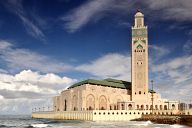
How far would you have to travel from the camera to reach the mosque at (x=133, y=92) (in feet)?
413

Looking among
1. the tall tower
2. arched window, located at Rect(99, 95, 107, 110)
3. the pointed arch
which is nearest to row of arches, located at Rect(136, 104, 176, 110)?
the tall tower

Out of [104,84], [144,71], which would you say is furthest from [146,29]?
[104,84]

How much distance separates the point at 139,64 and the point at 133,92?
11486 mm

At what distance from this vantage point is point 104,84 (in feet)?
447

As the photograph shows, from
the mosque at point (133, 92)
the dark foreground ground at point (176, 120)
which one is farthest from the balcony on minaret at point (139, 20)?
the dark foreground ground at point (176, 120)

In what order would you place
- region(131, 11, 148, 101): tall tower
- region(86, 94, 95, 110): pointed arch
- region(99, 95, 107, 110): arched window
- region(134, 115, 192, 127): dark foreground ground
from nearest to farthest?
region(134, 115, 192, 127): dark foreground ground, region(86, 94, 95, 110): pointed arch, region(131, 11, 148, 101): tall tower, region(99, 95, 107, 110): arched window

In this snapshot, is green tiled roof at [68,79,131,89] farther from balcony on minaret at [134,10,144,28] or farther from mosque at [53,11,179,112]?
balcony on minaret at [134,10,144,28]

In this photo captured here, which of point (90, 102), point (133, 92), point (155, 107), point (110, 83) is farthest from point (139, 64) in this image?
point (90, 102)

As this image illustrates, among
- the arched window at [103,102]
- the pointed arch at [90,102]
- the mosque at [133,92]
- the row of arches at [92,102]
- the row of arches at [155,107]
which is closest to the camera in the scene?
the pointed arch at [90,102]

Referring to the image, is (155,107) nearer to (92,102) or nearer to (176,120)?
(92,102)

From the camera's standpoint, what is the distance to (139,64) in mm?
130375

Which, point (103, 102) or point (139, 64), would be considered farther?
point (103, 102)

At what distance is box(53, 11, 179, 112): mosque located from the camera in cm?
12581

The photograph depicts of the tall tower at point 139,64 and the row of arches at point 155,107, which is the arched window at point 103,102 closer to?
the tall tower at point 139,64
